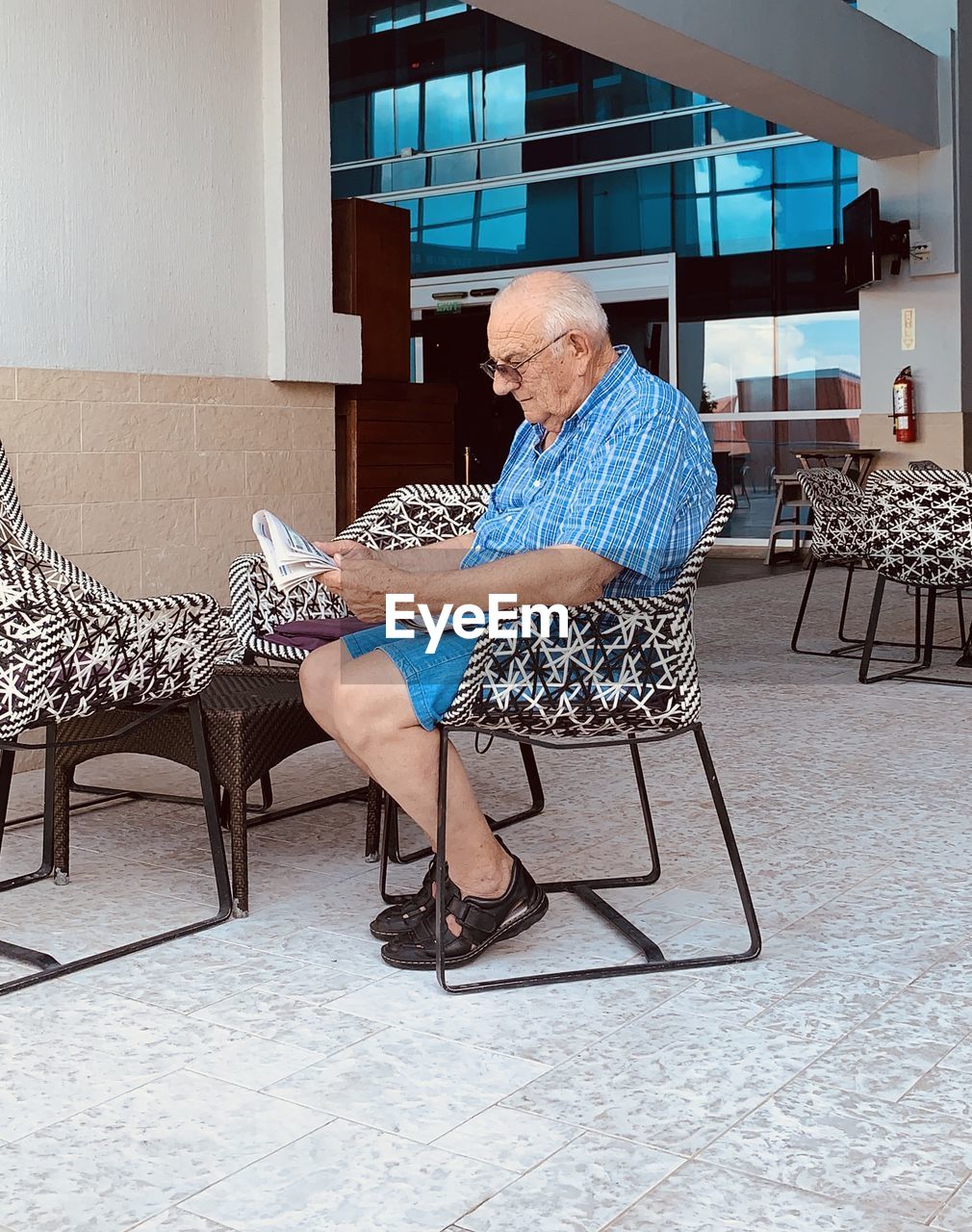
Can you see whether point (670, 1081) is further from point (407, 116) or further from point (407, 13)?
point (407, 13)

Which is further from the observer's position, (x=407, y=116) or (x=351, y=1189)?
(x=407, y=116)

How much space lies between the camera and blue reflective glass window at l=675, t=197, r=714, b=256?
11828mm

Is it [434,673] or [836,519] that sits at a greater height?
[836,519]

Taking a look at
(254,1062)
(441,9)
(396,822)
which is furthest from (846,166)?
(254,1062)

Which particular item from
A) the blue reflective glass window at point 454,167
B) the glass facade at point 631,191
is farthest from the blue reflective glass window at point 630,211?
the blue reflective glass window at point 454,167

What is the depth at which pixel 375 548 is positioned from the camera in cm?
341

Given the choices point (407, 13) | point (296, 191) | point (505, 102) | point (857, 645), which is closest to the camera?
point (296, 191)

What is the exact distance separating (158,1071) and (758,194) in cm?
1080

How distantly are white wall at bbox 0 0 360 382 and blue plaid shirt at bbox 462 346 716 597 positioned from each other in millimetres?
2310

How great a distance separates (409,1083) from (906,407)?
921cm

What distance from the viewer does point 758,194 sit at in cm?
1161

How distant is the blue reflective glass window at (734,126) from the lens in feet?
37.6

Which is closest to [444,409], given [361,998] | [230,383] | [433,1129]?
[230,383]

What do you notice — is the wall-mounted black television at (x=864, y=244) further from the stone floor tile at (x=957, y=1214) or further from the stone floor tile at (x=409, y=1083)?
the stone floor tile at (x=957, y=1214)
